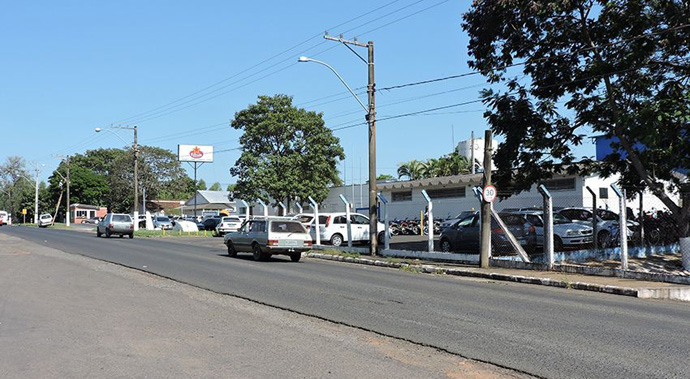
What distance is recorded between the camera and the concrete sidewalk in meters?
6.04

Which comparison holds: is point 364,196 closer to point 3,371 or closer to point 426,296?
point 426,296

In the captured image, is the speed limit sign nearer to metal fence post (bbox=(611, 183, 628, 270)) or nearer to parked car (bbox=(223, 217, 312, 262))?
metal fence post (bbox=(611, 183, 628, 270))

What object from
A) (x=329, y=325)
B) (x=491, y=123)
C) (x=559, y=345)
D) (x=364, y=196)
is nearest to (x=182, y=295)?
(x=329, y=325)

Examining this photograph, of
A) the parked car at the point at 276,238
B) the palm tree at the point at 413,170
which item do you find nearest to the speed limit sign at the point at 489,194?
the parked car at the point at 276,238

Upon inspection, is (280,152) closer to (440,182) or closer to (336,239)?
(440,182)

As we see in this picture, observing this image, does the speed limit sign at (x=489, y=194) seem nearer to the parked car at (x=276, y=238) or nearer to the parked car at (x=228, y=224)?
the parked car at (x=276, y=238)

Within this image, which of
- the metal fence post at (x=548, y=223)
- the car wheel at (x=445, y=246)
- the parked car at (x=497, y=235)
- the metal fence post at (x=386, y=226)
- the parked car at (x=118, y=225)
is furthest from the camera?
the parked car at (x=118, y=225)

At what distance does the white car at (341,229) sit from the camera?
26.4m

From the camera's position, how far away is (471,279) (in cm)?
1557

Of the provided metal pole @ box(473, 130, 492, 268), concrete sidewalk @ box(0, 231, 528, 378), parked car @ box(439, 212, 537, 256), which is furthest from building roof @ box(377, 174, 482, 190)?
concrete sidewalk @ box(0, 231, 528, 378)

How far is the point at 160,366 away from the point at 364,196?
1735 inches

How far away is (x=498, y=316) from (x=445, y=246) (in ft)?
38.9

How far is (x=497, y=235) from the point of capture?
18.2 metres

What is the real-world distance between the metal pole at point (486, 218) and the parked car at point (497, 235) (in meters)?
0.58
